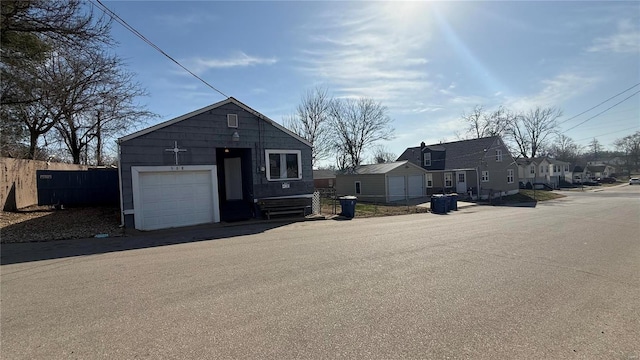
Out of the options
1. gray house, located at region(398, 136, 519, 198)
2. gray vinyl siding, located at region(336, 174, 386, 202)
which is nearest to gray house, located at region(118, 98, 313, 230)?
gray vinyl siding, located at region(336, 174, 386, 202)

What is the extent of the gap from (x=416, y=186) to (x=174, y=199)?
23.0 m

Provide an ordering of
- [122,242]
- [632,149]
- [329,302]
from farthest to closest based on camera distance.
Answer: [632,149], [122,242], [329,302]

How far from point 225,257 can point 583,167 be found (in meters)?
93.7

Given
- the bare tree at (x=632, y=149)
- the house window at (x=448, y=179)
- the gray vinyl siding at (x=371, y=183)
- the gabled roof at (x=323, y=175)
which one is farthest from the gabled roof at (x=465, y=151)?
the bare tree at (x=632, y=149)

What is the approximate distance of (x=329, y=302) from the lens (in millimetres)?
4488

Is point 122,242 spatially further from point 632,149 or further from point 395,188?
point 632,149

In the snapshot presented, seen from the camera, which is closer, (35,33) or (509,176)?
(35,33)

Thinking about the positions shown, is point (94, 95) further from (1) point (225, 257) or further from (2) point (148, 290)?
(2) point (148, 290)

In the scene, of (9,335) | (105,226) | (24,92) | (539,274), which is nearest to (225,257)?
(9,335)

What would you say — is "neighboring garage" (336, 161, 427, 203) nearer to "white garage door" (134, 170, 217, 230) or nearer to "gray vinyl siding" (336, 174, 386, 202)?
"gray vinyl siding" (336, 174, 386, 202)

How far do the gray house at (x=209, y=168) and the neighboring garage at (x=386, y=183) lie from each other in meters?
12.1

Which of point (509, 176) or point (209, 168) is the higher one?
point (209, 168)

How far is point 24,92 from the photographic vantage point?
1301cm

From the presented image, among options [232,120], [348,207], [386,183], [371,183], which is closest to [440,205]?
[348,207]
